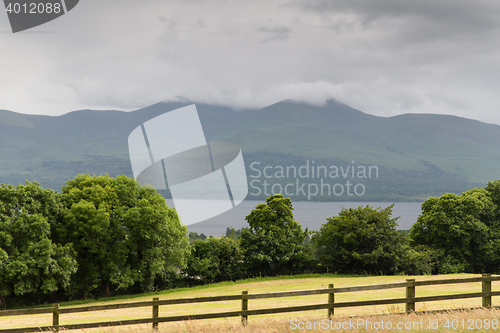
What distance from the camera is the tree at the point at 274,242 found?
44.2 m

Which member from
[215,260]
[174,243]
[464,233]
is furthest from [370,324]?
[464,233]

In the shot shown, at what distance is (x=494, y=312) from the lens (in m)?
11.2

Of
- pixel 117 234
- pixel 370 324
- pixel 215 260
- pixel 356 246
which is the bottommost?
pixel 215 260

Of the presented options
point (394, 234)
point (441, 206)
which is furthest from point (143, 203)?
point (441, 206)

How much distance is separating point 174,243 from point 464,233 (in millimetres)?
31686

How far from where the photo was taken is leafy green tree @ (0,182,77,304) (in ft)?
100

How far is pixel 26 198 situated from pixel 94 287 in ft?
29.6

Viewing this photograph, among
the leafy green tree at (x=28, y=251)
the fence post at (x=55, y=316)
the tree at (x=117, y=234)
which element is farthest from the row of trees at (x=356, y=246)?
the fence post at (x=55, y=316)

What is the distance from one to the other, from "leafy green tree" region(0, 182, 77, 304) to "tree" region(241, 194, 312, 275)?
699 inches

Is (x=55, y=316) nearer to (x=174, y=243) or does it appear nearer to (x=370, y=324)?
(x=370, y=324)

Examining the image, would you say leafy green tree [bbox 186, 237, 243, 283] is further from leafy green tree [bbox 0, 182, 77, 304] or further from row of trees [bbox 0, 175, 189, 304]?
leafy green tree [bbox 0, 182, 77, 304]

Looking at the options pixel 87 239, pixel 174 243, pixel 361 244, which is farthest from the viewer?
pixel 361 244

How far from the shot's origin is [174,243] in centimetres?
3878

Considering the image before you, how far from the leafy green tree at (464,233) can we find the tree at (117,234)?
29.3 metres
